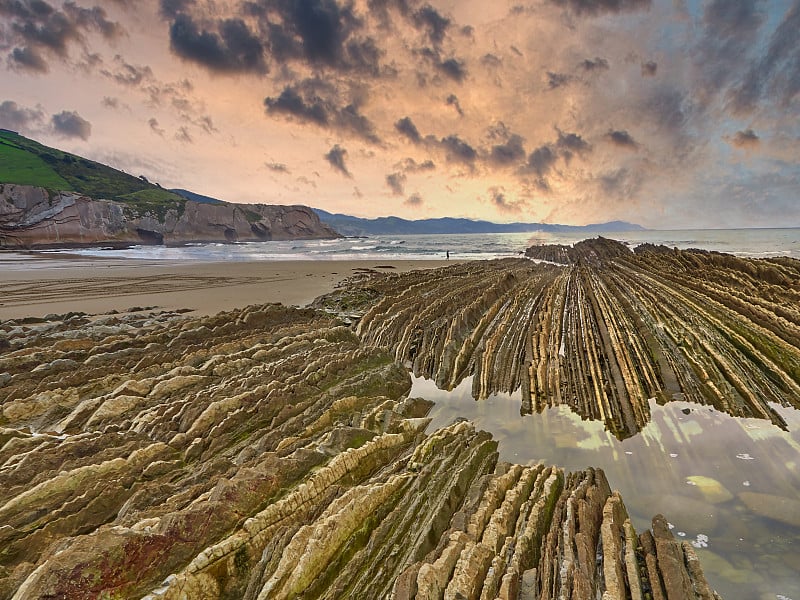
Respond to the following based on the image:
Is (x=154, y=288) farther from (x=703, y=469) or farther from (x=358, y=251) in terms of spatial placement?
(x=358, y=251)

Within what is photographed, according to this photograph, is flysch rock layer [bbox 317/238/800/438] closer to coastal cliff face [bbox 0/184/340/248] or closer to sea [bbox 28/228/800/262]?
sea [bbox 28/228/800/262]

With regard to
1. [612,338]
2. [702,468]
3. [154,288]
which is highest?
[612,338]

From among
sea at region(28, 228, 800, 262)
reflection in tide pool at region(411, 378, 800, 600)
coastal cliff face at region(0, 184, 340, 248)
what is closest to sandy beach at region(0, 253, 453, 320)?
reflection in tide pool at region(411, 378, 800, 600)

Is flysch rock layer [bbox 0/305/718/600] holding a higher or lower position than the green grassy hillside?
lower

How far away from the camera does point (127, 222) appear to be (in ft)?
311

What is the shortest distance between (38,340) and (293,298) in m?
11.1

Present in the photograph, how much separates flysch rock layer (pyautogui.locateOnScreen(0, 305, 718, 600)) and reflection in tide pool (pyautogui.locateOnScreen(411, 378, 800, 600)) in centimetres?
95

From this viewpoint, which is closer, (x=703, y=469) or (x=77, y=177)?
(x=703, y=469)

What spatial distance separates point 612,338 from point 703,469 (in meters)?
5.64

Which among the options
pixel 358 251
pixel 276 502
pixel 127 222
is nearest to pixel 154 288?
pixel 276 502

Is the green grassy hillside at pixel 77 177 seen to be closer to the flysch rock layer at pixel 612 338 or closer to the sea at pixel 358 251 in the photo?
the sea at pixel 358 251

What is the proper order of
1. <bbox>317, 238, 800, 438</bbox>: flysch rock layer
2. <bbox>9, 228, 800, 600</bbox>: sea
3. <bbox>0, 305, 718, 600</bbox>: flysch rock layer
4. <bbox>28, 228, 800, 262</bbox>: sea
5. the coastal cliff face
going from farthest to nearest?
the coastal cliff face → <bbox>28, 228, 800, 262</bbox>: sea → <bbox>317, 238, 800, 438</bbox>: flysch rock layer → <bbox>9, 228, 800, 600</bbox>: sea → <bbox>0, 305, 718, 600</bbox>: flysch rock layer

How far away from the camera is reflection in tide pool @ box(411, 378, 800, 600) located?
4539 mm

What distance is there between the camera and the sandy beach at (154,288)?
17.8 metres
